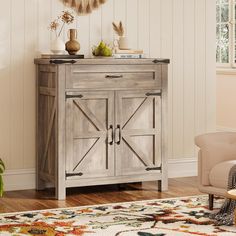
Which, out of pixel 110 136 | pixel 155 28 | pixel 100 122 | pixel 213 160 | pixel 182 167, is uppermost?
pixel 155 28

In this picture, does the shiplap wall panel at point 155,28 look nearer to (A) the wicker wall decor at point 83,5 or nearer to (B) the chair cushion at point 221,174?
(A) the wicker wall decor at point 83,5

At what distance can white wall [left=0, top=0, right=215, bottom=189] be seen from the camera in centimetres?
607

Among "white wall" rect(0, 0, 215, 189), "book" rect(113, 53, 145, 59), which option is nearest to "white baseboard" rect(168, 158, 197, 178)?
"white wall" rect(0, 0, 215, 189)

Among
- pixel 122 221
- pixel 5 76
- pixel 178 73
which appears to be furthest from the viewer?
pixel 178 73

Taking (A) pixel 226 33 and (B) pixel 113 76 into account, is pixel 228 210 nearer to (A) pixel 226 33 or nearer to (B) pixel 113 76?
(B) pixel 113 76

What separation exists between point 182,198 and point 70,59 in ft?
4.80

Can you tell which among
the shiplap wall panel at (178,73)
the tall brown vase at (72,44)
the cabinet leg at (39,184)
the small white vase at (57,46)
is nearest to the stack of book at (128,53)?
the tall brown vase at (72,44)

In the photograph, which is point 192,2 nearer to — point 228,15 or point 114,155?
point 114,155

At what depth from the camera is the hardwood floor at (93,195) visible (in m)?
5.54

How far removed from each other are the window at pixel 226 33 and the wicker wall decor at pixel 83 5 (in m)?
3.22

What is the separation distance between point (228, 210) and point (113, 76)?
5.28 feet

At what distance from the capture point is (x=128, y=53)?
242 inches

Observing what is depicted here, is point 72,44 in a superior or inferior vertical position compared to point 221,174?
superior

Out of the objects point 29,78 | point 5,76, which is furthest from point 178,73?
point 5,76
